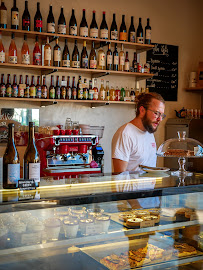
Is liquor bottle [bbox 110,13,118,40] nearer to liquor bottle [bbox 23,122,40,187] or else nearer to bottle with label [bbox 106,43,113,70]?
bottle with label [bbox 106,43,113,70]

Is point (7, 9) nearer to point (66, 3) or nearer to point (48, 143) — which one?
point (66, 3)

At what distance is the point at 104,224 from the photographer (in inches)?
71.7

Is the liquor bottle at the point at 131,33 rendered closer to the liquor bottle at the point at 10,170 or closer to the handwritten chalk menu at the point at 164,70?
the handwritten chalk menu at the point at 164,70

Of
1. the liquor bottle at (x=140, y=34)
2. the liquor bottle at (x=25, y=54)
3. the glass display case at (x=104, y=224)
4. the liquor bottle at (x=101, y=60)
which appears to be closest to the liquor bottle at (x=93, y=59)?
the liquor bottle at (x=101, y=60)

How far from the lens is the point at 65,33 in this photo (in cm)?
458

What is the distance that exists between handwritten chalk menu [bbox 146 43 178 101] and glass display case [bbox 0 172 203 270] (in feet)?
11.3

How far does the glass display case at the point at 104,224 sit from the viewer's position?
1575 mm

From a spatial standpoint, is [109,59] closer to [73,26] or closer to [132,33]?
[132,33]

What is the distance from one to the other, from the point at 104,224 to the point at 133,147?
50.1 inches

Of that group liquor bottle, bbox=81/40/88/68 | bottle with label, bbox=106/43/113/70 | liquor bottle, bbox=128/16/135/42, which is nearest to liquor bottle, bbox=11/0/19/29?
liquor bottle, bbox=81/40/88/68

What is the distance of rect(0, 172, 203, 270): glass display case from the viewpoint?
1575 mm

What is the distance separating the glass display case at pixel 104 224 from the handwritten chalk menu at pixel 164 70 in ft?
11.3

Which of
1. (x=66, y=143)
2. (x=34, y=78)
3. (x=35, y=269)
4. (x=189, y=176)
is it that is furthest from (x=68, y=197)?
(x=34, y=78)

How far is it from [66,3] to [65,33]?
1.66 ft
